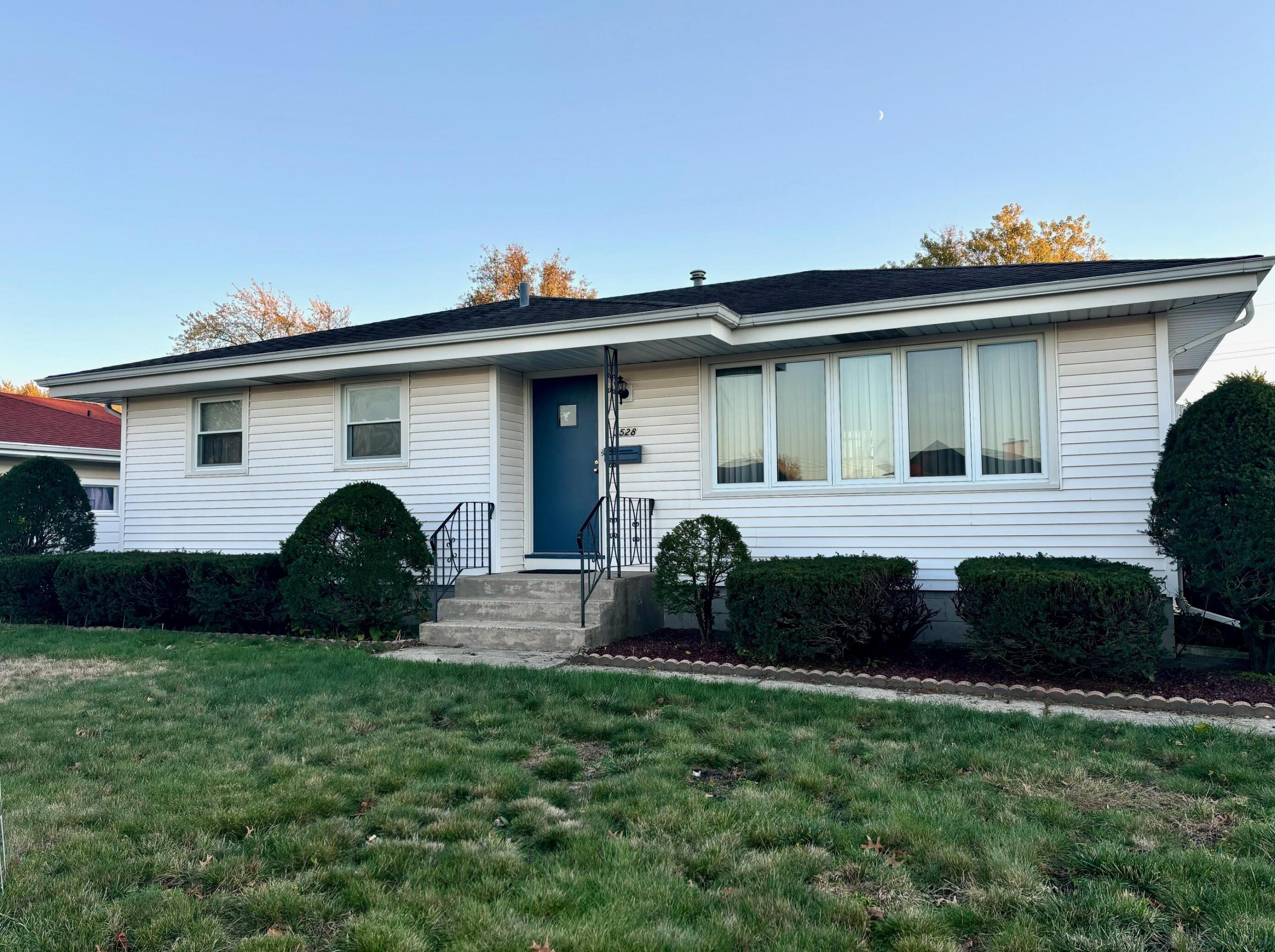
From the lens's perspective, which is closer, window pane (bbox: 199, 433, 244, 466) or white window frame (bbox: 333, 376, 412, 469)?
white window frame (bbox: 333, 376, 412, 469)

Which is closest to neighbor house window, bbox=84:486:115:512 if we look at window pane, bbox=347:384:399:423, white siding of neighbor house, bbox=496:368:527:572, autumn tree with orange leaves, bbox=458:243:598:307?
window pane, bbox=347:384:399:423

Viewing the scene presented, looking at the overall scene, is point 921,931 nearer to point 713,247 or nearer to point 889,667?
point 889,667

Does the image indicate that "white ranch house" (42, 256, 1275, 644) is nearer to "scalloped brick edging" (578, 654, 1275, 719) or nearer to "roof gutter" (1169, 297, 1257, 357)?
"roof gutter" (1169, 297, 1257, 357)

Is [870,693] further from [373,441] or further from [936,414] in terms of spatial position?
[373,441]

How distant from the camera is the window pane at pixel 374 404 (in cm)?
967

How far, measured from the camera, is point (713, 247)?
26234 mm

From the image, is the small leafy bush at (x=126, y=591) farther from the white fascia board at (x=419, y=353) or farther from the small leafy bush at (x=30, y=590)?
the white fascia board at (x=419, y=353)

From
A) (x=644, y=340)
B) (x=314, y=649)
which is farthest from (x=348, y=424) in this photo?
(x=644, y=340)

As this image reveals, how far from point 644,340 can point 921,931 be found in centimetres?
616

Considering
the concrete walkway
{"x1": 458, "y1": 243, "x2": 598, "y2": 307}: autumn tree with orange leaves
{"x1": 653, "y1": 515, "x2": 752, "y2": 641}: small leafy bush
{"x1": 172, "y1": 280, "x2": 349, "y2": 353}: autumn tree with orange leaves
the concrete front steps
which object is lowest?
the concrete walkway

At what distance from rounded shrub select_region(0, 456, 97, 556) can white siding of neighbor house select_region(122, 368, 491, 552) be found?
25.9 inches

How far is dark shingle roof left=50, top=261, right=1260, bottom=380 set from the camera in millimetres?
7410

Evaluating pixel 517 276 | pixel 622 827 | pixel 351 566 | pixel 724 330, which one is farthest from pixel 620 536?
pixel 517 276

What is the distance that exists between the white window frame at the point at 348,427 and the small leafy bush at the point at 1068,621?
6626 mm
